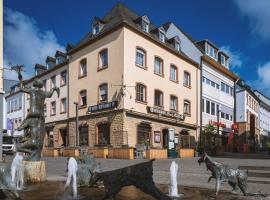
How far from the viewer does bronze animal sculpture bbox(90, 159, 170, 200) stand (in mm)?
6027

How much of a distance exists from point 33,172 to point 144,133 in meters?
22.3

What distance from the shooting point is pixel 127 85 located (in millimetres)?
29875

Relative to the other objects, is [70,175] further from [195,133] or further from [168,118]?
[195,133]

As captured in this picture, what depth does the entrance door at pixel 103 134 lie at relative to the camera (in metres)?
30.5

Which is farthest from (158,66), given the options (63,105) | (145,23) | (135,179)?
(135,179)

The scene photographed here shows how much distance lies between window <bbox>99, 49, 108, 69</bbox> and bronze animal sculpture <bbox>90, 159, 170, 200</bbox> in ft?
85.0

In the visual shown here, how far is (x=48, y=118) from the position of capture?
4059cm

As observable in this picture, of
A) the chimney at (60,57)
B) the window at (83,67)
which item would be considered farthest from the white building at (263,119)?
the window at (83,67)

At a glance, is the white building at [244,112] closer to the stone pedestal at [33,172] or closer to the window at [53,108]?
the window at [53,108]

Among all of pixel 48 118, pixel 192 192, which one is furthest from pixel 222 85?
pixel 192 192

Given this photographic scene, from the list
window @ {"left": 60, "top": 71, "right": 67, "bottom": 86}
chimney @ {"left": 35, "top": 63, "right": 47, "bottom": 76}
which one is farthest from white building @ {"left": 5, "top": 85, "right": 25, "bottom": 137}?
window @ {"left": 60, "top": 71, "right": 67, "bottom": 86}

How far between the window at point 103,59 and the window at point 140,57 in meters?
2.74

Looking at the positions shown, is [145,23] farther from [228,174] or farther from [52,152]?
[228,174]

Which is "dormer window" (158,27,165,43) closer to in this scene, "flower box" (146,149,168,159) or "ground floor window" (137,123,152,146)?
"ground floor window" (137,123,152,146)
